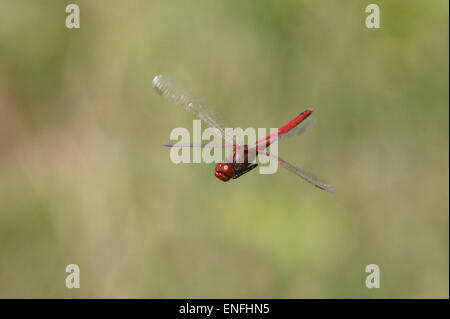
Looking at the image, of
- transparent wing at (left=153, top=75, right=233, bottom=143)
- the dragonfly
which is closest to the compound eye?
the dragonfly

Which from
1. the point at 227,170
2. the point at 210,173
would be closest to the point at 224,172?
the point at 227,170

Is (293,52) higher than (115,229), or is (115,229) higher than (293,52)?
(293,52)

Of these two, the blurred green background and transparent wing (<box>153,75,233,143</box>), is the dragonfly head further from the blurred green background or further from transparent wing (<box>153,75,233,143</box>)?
the blurred green background

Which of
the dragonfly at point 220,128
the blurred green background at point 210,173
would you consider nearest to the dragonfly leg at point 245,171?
the dragonfly at point 220,128

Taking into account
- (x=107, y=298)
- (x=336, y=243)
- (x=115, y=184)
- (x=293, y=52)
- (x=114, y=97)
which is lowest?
(x=107, y=298)

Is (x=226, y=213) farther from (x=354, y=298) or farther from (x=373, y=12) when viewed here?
(x=373, y=12)

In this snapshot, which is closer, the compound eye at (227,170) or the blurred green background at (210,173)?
the compound eye at (227,170)

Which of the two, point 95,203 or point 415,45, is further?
point 415,45

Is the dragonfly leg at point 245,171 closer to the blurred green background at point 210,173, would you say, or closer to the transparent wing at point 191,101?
the transparent wing at point 191,101

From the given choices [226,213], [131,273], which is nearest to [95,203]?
[131,273]
